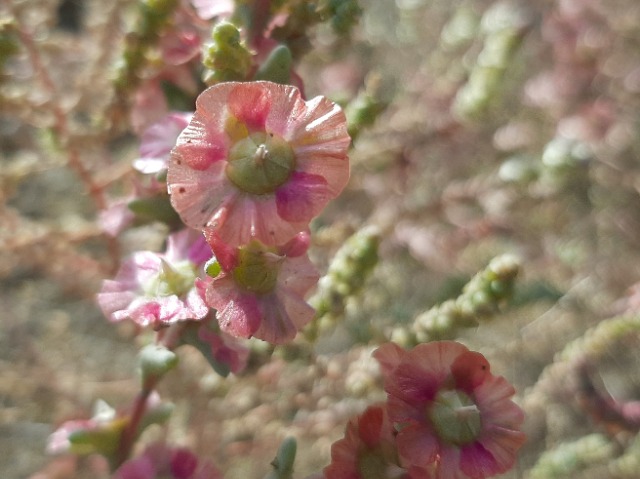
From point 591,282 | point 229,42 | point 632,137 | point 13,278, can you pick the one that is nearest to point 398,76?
point 632,137

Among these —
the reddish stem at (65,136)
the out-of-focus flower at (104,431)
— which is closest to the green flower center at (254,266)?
the out-of-focus flower at (104,431)

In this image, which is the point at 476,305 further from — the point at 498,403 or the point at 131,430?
the point at 131,430

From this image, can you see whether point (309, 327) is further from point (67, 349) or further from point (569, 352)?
point (67, 349)

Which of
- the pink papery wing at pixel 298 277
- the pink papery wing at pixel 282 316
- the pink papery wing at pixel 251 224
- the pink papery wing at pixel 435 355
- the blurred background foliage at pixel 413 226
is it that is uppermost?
the pink papery wing at pixel 251 224

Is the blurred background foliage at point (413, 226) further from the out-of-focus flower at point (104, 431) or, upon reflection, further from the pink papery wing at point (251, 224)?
the pink papery wing at point (251, 224)

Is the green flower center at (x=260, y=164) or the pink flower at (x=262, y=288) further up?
the green flower center at (x=260, y=164)

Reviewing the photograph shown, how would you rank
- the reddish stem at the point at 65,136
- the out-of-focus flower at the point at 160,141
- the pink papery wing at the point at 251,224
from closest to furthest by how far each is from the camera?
the pink papery wing at the point at 251,224
the out-of-focus flower at the point at 160,141
the reddish stem at the point at 65,136
